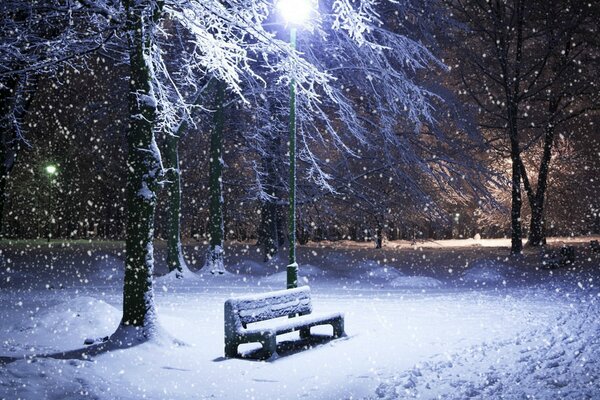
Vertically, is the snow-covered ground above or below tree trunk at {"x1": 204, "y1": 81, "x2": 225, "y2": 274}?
below

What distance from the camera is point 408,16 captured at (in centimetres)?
2033

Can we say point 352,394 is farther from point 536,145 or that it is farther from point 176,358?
point 536,145

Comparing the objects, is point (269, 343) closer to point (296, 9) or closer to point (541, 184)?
point (296, 9)

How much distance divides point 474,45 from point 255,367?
80.4 feet

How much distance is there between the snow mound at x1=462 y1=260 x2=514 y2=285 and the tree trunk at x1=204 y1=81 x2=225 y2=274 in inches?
326

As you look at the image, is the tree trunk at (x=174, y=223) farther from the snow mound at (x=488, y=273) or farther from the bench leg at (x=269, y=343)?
the bench leg at (x=269, y=343)

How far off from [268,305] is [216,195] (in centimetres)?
1230

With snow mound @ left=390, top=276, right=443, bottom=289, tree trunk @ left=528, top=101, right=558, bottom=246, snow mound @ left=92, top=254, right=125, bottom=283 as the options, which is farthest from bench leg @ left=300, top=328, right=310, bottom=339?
tree trunk @ left=528, top=101, right=558, bottom=246

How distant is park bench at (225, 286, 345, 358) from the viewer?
866cm

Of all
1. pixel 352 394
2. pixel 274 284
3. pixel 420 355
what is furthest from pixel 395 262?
pixel 352 394

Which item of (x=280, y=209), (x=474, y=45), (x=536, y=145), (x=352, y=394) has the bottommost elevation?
(x=352, y=394)

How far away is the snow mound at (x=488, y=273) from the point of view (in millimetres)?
19039

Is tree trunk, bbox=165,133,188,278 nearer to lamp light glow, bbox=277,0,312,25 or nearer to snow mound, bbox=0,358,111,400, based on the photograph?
lamp light glow, bbox=277,0,312,25

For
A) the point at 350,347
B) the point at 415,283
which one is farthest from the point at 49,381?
the point at 415,283
